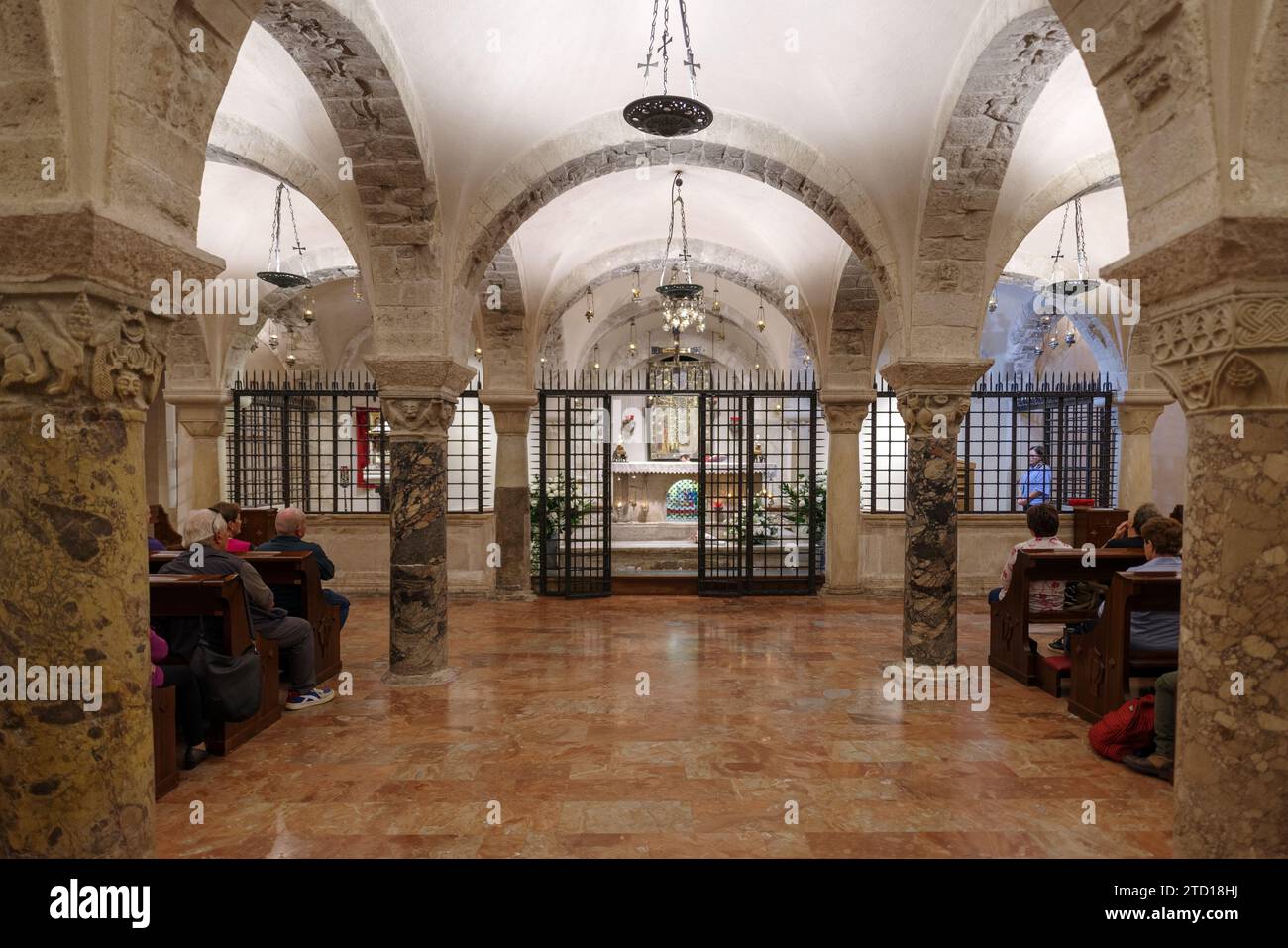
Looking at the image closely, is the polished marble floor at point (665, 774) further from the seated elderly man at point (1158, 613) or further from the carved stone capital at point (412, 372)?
the carved stone capital at point (412, 372)

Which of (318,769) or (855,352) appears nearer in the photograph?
(318,769)

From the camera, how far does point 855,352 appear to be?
397 inches

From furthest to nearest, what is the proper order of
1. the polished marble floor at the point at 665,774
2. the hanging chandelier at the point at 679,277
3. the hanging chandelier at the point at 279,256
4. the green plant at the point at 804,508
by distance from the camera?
the green plant at the point at 804,508 → the hanging chandelier at the point at 679,277 → the hanging chandelier at the point at 279,256 → the polished marble floor at the point at 665,774

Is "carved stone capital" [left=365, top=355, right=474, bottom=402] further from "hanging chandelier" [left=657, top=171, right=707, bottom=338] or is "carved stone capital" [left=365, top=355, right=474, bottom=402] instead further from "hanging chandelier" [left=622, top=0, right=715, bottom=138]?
"hanging chandelier" [left=657, top=171, right=707, bottom=338]

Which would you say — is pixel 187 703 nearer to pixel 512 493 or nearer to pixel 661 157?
pixel 661 157

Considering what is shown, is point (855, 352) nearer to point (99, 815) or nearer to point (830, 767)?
point (830, 767)

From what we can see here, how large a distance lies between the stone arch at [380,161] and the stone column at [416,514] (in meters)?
0.24

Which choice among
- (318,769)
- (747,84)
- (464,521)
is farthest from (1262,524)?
(464,521)

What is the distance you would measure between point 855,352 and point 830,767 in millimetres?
6796

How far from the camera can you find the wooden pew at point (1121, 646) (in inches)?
177

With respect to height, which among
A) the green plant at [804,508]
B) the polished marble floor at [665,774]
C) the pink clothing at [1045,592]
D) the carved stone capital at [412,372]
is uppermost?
the carved stone capital at [412,372]

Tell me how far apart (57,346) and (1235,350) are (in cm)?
336

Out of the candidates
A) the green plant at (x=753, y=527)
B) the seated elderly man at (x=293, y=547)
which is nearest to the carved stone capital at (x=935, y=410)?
the green plant at (x=753, y=527)
